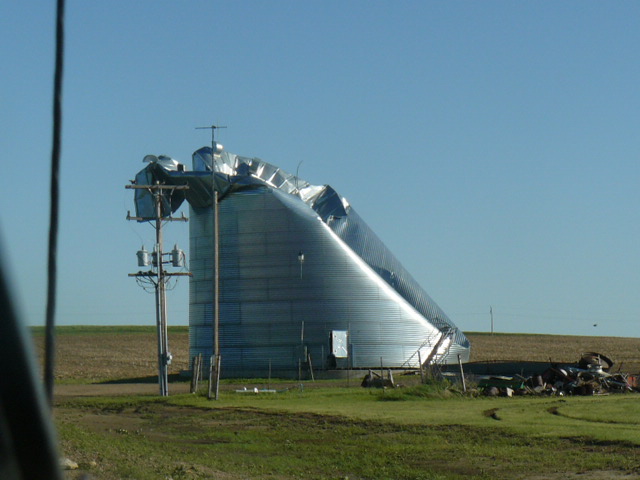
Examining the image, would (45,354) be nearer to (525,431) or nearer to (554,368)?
(525,431)

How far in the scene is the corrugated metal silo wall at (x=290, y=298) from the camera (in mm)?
41750

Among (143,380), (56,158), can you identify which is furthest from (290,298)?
(56,158)

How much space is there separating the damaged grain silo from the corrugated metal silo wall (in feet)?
0.14

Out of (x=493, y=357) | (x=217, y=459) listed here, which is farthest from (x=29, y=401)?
(x=493, y=357)

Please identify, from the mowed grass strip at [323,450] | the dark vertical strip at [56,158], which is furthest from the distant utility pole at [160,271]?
the dark vertical strip at [56,158]

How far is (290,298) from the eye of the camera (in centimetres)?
4203

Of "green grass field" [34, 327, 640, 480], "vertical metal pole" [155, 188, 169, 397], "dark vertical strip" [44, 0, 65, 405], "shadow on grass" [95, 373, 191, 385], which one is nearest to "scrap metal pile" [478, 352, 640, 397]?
"green grass field" [34, 327, 640, 480]

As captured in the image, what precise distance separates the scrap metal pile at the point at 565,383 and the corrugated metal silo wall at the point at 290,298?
38.8 ft

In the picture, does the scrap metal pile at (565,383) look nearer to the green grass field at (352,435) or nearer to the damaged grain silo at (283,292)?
the green grass field at (352,435)

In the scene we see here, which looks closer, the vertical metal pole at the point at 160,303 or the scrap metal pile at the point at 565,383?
the scrap metal pile at the point at 565,383

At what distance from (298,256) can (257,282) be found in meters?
2.02

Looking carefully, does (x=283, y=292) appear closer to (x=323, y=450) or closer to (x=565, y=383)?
(x=565, y=383)

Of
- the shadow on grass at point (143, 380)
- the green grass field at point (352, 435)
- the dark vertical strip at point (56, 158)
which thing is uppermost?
the dark vertical strip at point (56, 158)

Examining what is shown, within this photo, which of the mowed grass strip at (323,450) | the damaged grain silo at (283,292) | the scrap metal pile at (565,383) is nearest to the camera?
the mowed grass strip at (323,450)
